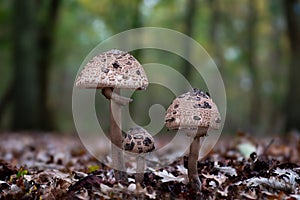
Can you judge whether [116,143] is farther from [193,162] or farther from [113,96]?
[193,162]

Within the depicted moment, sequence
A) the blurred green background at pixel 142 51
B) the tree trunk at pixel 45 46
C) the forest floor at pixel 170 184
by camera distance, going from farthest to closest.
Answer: the tree trunk at pixel 45 46
the blurred green background at pixel 142 51
the forest floor at pixel 170 184

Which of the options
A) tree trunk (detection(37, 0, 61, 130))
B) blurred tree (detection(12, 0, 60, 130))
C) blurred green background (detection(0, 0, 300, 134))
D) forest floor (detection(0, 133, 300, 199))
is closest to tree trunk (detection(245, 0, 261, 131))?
blurred green background (detection(0, 0, 300, 134))

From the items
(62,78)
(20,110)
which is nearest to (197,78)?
(62,78)

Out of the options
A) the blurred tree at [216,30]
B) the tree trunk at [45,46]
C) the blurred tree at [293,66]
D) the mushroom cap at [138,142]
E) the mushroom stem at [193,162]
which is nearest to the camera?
the mushroom stem at [193,162]

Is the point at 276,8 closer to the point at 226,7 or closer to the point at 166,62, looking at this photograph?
the point at 226,7

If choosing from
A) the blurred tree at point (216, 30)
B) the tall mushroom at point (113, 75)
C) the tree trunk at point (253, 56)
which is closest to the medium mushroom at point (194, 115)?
the tall mushroom at point (113, 75)

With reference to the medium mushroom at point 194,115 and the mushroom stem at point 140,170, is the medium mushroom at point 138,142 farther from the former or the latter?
the medium mushroom at point 194,115

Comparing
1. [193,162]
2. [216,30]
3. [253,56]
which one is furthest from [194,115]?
[216,30]
